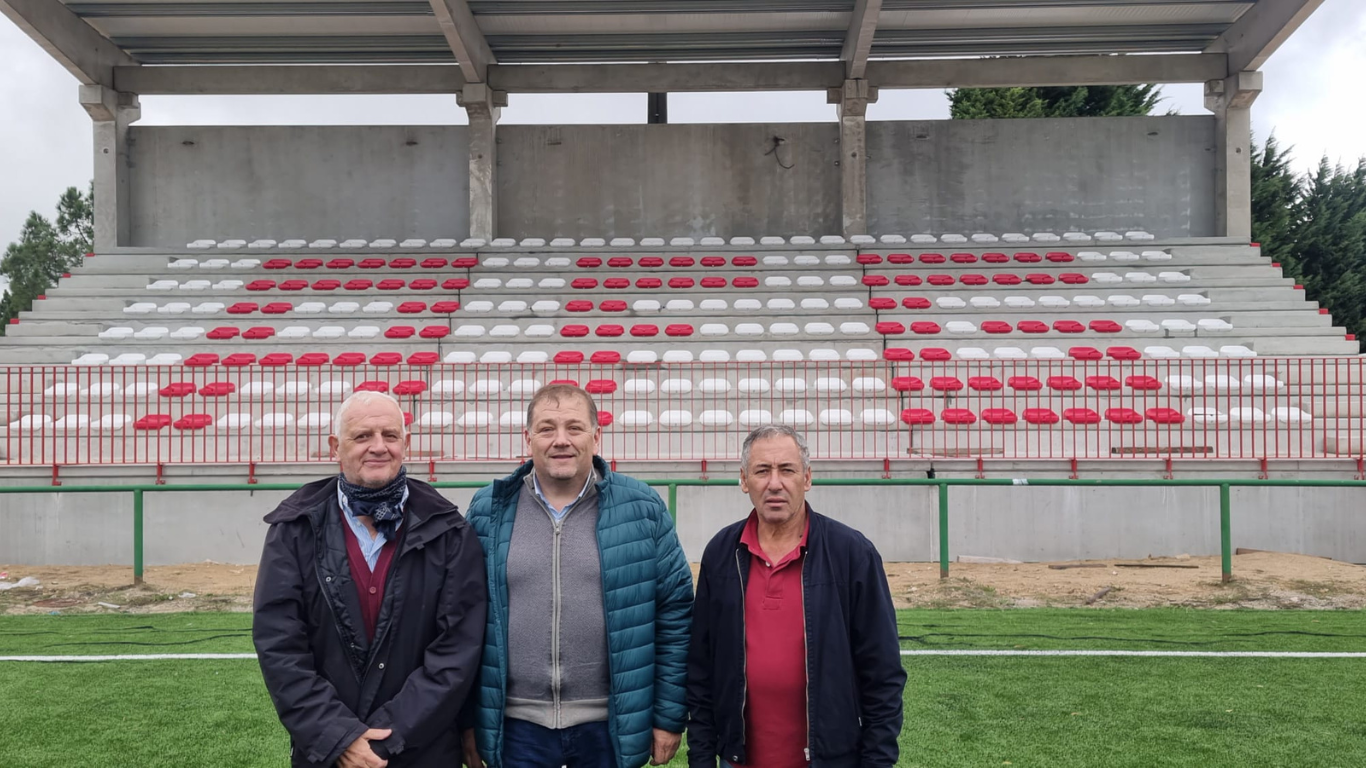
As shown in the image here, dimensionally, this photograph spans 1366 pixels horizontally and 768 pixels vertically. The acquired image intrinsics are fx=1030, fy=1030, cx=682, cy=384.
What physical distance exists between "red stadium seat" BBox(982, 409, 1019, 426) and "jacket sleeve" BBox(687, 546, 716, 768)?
29.9 ft

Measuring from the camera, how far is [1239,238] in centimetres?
1978

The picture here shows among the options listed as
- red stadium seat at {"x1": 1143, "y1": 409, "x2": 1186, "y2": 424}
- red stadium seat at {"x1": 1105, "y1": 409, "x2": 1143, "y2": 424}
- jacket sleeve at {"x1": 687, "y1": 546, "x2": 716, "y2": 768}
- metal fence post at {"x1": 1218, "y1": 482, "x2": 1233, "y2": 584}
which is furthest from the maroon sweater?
red stadium seat at {"x1": 1143, "y1": 409, "x2": 1186, "y2": 424}

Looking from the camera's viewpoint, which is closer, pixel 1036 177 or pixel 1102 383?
pixel 1102 383

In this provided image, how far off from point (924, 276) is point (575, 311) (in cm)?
614

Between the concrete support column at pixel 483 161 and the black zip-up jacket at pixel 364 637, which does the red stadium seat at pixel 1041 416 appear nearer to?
the black zip-up jacket at pixel 364 637

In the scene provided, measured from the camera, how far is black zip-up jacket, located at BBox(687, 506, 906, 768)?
2590 millimetres

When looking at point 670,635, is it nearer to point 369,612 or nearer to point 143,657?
point 369,612

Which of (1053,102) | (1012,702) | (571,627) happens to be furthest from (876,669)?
(1053,102)

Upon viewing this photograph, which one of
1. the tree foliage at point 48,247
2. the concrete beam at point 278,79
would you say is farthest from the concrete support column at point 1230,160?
the tree foliage at point 48,247

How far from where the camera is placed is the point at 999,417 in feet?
37.3

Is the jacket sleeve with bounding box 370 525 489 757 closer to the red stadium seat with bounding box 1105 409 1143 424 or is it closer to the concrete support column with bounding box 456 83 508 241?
the red stadium seat with bounding box 1105 409 1143 424

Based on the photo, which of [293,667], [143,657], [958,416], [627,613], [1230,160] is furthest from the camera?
[1230,160]

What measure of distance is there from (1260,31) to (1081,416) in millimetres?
11416

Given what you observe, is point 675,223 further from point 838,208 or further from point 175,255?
point 175,255
